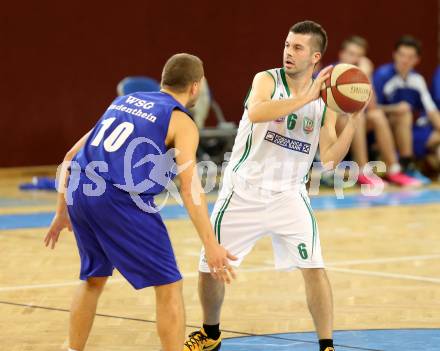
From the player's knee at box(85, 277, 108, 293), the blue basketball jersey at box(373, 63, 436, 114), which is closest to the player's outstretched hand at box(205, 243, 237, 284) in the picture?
the player's knee at box(85, 277, 108, 293)

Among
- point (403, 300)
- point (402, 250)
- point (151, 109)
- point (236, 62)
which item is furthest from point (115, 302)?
point (236, 62)

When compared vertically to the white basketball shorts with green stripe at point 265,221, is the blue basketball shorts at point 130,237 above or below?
above

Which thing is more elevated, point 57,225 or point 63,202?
point 63,202

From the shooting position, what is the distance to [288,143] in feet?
18.9

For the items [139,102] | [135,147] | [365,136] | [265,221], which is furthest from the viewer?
[365,136]

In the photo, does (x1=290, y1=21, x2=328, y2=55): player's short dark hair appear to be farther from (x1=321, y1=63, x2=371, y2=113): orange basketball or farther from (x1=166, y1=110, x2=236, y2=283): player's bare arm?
(x1=166, y1=110, x2=236, y2=283): player's bare arm

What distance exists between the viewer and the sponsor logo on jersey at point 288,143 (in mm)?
5762

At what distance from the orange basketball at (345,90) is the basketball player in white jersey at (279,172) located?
0.26 ft

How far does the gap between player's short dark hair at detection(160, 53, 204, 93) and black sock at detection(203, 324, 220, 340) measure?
4.69 ft

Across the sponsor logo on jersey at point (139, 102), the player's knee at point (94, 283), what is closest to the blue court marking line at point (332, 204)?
the player's knee at point (94, 283)

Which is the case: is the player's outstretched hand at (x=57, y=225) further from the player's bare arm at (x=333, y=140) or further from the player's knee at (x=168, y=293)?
the player's bare arm at (x=333, y=140)

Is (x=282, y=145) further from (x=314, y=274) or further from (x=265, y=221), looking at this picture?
(x=314, y=274)

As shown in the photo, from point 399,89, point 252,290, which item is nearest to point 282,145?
point 252,290

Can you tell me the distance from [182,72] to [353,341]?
1841mm
